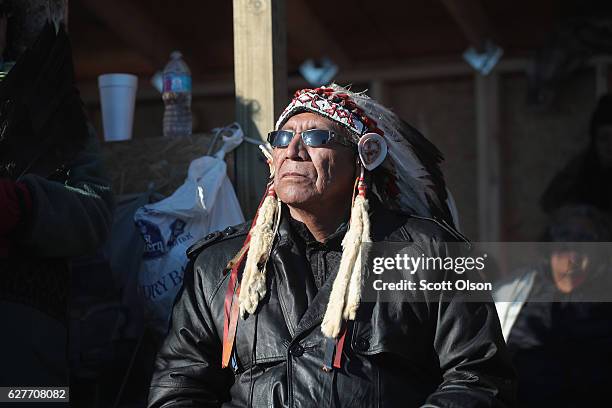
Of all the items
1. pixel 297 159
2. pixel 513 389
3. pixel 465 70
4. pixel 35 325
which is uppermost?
pixel 465 70

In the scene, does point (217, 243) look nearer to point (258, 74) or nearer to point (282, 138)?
point (282, 138)

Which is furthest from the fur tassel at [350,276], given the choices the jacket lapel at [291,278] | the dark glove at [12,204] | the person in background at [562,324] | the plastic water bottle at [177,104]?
the person in background at [562,324]

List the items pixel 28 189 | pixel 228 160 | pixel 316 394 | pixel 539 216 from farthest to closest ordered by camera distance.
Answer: pixel 539 216
pixel 228 160
pixel 28 189
pixel 316 394

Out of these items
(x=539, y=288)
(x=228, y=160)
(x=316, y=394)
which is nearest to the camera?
(x=316, y=394)

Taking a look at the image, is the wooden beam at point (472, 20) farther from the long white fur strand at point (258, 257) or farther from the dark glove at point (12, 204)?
the dark glove at point (12, 204)

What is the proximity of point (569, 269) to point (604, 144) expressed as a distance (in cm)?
151

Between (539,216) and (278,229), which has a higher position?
(539,216)

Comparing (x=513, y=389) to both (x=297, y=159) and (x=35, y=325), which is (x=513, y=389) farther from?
(x=35, y=325)

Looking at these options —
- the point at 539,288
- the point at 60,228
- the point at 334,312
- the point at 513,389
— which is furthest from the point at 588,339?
the point at 60,228

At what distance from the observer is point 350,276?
3146 millimetres

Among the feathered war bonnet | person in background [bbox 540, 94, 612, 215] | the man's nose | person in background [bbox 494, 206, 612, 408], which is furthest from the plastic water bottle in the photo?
person in background [bbox 540, 94, 612, 215]

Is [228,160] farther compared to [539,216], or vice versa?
[539,216]

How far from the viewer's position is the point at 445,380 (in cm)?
301

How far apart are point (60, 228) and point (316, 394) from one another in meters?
1.05
